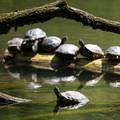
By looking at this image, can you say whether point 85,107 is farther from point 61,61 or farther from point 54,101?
point 61,61

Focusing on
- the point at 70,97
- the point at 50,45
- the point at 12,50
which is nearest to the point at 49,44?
the point at 50,45

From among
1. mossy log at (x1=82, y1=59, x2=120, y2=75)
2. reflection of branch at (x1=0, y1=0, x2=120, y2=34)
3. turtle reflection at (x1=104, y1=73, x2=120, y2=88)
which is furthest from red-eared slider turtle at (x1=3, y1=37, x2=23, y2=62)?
reflection of branch at (x1=0, y1=0, x2=120, y2=34)

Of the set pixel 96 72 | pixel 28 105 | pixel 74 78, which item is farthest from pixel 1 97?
pixel 96 72

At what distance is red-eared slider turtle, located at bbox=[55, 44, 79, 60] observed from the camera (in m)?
10.3

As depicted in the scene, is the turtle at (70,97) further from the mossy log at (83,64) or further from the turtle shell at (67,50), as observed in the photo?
the turtle shell at (67,50)

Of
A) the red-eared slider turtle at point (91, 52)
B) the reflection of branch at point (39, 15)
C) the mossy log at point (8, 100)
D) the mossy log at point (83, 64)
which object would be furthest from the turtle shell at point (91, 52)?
the mossy log at point (8, 100)

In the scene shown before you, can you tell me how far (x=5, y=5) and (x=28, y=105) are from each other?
13357 mm

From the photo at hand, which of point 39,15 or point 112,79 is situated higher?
point 39,15

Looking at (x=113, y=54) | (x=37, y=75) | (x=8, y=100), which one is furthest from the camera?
(x=113, y=54)

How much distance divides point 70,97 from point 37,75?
7.27 ft

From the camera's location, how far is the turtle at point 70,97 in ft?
25.0

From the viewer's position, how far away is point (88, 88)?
8656 mm

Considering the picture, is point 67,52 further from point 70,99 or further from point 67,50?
point 70,99

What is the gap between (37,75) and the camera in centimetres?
973
